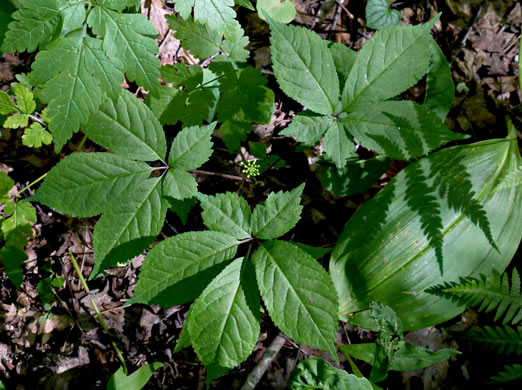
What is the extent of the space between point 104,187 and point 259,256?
706mm

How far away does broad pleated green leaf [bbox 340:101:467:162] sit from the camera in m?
1.73

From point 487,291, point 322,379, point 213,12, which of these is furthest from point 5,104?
point 487,291

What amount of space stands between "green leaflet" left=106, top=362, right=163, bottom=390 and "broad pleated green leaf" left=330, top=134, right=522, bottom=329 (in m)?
1.03

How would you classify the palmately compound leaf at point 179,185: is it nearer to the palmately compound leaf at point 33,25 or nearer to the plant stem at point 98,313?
the palmately compound leaf at point 33,25

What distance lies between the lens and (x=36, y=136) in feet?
6.49

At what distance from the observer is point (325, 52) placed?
1.73 meters

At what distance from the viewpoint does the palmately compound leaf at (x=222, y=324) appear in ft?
4.76

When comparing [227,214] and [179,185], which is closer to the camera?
[227,214]

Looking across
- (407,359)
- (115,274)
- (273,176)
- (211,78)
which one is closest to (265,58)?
(211,78)

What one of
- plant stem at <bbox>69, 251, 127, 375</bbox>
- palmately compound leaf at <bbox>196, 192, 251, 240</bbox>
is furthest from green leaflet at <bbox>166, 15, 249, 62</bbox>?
plant stem at <bbox>69, 251, 127, 375</bbox>

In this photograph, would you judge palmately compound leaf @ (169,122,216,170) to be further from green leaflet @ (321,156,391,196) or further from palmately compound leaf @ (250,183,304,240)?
green leaflet @ (321,156,391,196)

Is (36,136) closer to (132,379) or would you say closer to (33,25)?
(33,25)

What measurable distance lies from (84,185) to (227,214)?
616 millimetres

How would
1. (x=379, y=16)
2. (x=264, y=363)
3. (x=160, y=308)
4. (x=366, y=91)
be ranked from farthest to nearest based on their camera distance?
(x=379, y=16) → (x=160, y=308) → (x=264, y=363) → (x=366, y=91)
